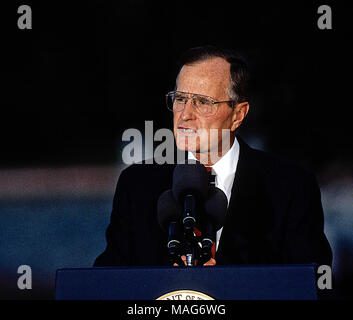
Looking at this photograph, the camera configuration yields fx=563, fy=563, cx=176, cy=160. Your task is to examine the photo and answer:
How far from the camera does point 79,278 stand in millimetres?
970

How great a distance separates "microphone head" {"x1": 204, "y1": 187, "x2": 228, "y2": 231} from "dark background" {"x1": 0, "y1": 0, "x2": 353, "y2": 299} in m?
1.29

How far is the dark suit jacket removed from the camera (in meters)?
1.81

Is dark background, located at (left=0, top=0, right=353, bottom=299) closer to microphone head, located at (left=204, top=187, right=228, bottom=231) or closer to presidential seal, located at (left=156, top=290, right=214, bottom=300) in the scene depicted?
microphone head, located at (left=204, top=187, right=228, bottom=231)

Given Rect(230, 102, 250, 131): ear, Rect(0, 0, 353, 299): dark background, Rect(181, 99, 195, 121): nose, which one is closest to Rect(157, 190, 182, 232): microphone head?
→ Rect(181, 99, 195, 121): nose

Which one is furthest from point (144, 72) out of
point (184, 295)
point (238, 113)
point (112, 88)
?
point (184, 295)

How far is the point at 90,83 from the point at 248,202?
100cm

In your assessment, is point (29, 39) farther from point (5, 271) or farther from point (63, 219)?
point (5, 271)

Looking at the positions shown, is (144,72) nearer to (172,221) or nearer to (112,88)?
(112,88)

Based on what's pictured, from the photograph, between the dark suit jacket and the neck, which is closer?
the dark suit jacket

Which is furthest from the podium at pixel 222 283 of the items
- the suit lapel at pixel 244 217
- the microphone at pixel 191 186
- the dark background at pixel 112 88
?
the dark background at pixel 112 88

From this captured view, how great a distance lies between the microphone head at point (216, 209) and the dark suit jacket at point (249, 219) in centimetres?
62

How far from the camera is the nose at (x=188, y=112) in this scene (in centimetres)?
190

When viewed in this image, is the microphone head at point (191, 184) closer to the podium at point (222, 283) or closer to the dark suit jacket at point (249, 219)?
the podium at point (222, 283)

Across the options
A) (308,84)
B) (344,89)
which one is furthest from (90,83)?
(344,89)
